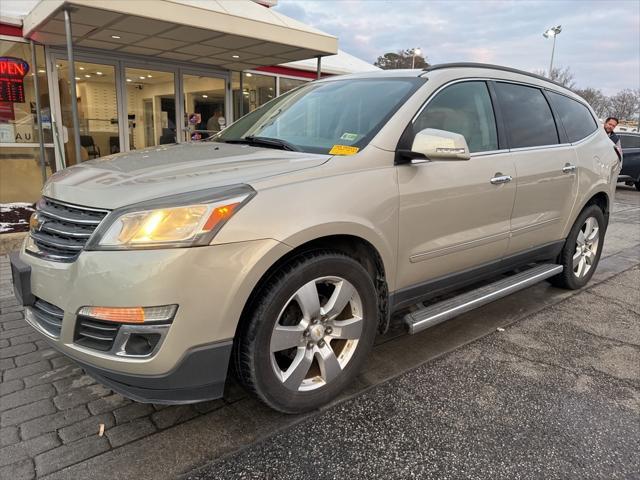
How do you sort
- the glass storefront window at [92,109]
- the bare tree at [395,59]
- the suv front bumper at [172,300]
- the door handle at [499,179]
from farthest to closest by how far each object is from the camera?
the bare tree at [395,59]
the glass storefront window at [92,109]
the door handle at [499,179]
the suv front bumper at [172,300]

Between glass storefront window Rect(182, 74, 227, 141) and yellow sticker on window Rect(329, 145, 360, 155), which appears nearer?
yellow sticker on window Rect(329, 145, 360, 155)

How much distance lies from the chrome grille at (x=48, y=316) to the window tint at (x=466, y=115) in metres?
2.14

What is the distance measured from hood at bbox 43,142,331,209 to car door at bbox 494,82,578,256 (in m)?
1.73

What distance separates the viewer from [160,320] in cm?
197

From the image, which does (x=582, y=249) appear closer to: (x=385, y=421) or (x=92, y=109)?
(x=385, y=421)

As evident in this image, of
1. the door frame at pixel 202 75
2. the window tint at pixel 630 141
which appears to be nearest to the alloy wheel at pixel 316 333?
the door frame at pixel 202 75

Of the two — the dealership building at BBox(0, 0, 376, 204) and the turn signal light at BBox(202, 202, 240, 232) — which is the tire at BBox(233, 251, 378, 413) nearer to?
the turn signal light at BBox(202, 202, 240, 232)

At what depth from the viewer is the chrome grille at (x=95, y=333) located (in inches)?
80.0

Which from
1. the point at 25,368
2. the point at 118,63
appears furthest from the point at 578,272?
the point at 118,63

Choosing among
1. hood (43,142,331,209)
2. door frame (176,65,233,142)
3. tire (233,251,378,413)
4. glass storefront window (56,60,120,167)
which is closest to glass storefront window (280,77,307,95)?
door frame (176,65,233,142)

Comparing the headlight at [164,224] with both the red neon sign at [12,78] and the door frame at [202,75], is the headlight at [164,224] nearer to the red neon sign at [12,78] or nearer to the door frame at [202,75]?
the red neon sign at [12,78]

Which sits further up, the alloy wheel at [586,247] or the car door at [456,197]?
the car door at [456,197]

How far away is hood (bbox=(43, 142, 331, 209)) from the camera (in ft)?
7.09

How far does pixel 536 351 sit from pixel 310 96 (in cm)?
241
